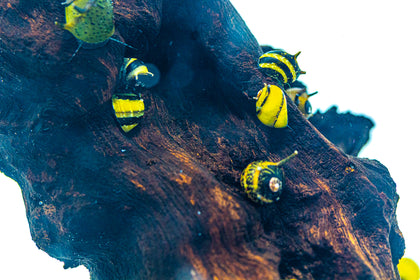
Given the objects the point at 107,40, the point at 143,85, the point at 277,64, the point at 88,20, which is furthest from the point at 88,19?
the point at 277,64

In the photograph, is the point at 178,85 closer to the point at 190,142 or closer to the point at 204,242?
the point at 190,142

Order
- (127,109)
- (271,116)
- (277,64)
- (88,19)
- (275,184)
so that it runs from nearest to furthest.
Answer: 1. (88,19)
2. (275,184)
3. (127,109)
4. (271,116)
5. (277,64)

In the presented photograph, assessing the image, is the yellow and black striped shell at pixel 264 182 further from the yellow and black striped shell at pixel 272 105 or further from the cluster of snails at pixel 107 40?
the cluster of snails at pixel 107 40

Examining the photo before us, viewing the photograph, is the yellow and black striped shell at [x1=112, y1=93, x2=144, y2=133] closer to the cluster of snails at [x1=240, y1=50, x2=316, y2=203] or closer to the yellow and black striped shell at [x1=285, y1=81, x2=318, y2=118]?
the cluster of snails at [x1=240, y1=50, x2=316, y2=203]

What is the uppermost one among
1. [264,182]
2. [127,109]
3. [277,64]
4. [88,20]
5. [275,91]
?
[277,64]

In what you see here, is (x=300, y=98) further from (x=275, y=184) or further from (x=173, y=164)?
(x=173, y=164)

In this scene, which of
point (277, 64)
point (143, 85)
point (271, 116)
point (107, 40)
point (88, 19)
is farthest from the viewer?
point (277, 64)
